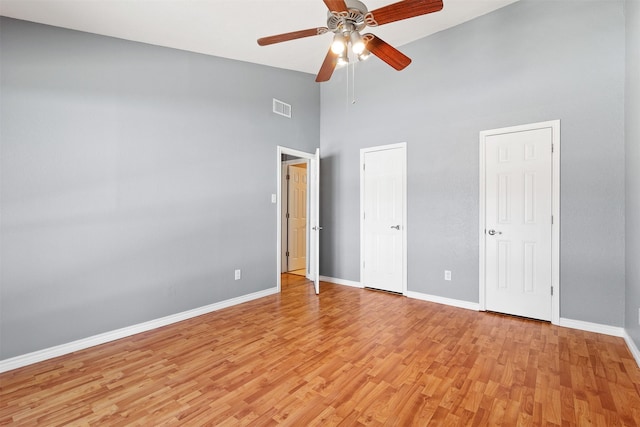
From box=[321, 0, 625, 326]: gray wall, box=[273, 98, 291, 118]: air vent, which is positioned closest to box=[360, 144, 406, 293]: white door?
box=[321, 0, 625, 326]: gray wall

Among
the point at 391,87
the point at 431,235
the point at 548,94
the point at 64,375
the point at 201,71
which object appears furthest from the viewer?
the point at 391,87

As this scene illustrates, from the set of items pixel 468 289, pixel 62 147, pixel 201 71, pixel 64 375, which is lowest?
pixel 64 375

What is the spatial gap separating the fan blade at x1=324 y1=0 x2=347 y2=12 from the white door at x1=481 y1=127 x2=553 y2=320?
2.47m

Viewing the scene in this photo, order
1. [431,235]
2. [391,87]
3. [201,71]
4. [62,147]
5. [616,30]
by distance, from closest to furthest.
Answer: [62,147] < [616,30] < [201,71] < [431,235] < [391,87]

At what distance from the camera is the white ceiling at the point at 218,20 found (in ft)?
7.77

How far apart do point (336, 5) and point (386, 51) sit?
1.99ft

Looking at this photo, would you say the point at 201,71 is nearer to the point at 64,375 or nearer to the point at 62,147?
the point at 62,147

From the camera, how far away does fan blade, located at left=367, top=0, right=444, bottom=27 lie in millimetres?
1819

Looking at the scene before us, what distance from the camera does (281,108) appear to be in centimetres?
438

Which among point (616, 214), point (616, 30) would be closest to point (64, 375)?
point (616, 214)

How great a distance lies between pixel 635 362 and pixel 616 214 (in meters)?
1.31

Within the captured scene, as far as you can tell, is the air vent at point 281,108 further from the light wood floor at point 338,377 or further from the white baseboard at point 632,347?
the white baseboard at point 632,347

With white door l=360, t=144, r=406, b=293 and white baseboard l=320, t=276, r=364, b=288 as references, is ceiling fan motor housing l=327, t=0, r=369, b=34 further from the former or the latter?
white baseboard l=320, t=276, r=364, b=288

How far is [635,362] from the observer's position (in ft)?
7.70
